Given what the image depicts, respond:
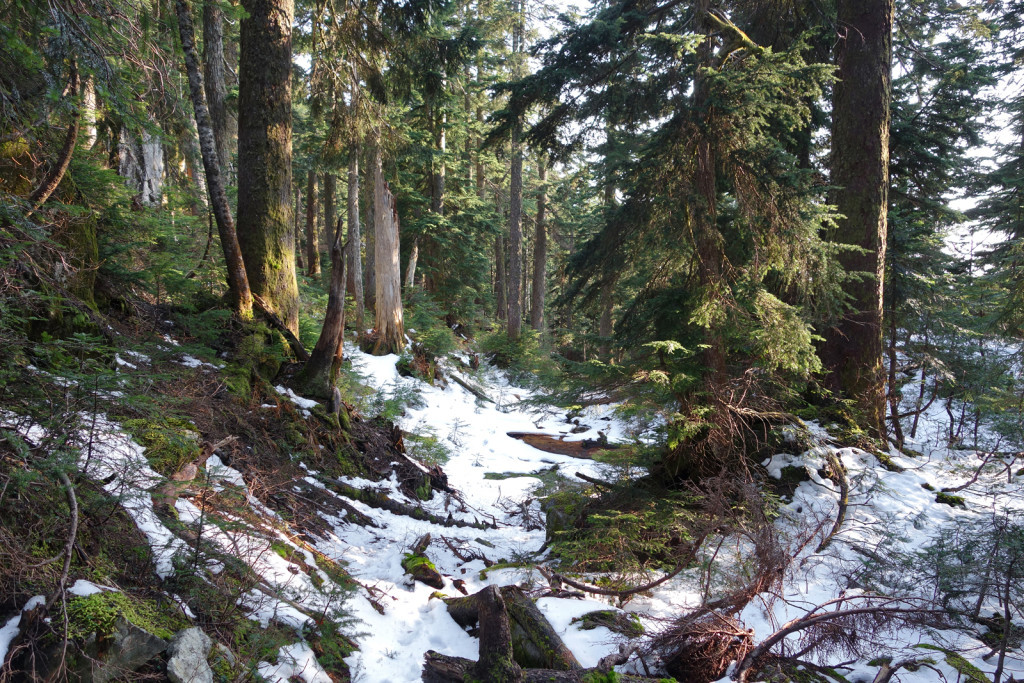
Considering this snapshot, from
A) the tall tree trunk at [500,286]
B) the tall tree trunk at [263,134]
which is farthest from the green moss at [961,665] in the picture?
the tall tree trunk at [500,286]

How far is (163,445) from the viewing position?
368 centimetres

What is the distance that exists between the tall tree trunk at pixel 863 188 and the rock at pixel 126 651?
719 cm

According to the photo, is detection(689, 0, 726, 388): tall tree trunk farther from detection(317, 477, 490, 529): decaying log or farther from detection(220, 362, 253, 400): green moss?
detection(220, 362, 253, 400): green moss

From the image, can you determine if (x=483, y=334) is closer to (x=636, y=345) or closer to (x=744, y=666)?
(x=636, y=345)

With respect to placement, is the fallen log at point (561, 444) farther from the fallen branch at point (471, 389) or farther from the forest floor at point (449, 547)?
the forest floor at point (449, 547)

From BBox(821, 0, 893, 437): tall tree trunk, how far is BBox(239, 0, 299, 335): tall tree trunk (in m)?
7.43

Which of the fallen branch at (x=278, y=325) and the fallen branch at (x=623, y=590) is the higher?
the fallen branch at (x=278, y=325)

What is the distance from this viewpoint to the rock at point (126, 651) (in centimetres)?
210

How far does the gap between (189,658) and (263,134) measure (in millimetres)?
6219

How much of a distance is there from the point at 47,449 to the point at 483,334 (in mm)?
19304

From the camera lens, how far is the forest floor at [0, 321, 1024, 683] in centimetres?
299

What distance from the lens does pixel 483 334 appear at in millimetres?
21781

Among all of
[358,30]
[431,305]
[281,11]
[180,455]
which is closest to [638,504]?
[180,455]

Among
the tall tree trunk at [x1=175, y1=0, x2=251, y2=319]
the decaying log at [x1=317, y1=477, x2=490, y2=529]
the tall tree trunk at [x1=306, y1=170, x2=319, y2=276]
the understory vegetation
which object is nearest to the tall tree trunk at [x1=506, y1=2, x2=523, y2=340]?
the tall tree trunk at [x1=306, y1=170, x2=319, y2=276]
